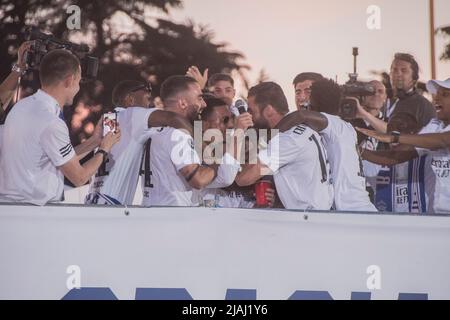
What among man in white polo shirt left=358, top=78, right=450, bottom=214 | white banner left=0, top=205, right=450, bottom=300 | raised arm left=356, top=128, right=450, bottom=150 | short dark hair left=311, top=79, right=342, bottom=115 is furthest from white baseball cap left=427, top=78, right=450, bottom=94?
white banner left=0, top=205, right=450, bottom=300

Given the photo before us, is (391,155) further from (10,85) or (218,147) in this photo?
(10,85)

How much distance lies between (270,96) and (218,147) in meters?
0.44

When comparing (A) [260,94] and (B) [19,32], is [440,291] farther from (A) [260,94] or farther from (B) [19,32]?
(B) [19,32]

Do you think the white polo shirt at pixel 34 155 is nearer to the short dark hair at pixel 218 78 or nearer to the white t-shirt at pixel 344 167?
the short dark hair at pixel 218 78

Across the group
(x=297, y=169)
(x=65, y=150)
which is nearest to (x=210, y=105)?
(x=297, y=169)

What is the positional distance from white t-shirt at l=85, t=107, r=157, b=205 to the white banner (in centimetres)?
67

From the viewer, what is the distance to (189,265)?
398cm

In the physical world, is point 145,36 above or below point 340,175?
above

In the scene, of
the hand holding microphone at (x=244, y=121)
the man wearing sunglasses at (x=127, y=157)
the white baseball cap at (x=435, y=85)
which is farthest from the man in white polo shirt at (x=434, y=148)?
the man wearing sunglasses at (x=127, y=157)

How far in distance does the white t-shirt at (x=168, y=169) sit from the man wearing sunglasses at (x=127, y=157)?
2.0 inches

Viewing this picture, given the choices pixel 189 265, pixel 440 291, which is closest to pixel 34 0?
pixel 189 265

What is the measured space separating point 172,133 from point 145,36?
70cm

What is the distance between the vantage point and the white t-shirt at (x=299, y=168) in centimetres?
444

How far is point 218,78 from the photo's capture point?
16.7 feet
